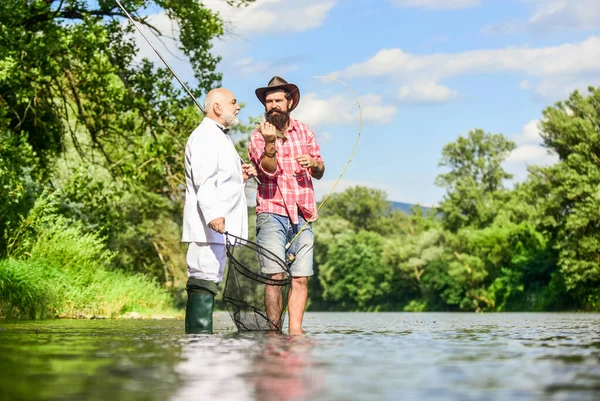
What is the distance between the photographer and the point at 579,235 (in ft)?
148

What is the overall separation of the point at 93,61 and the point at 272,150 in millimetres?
12074

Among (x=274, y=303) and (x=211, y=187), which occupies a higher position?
(x=211, y=187)

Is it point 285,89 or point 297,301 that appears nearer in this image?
point 297,301

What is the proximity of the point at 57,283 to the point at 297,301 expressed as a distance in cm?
872

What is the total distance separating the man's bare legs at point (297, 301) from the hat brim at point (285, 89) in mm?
1643

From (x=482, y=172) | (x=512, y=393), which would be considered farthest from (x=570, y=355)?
(x=482, y=172)

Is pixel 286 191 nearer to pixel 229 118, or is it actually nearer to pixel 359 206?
pixel 229 118

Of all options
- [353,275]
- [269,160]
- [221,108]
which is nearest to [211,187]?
[269,160]

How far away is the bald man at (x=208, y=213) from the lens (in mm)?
8598

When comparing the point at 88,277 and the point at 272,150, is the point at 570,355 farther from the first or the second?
the point at 88,277

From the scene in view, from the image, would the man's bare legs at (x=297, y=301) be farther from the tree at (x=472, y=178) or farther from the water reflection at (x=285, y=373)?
the tree at (x=472, y=178)

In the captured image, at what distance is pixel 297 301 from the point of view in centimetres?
928

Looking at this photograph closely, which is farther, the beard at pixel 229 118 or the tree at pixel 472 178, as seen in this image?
the tree at pixel 472 178

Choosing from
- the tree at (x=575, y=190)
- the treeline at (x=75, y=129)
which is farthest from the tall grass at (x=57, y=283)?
the tree at (x=575, y=190)
